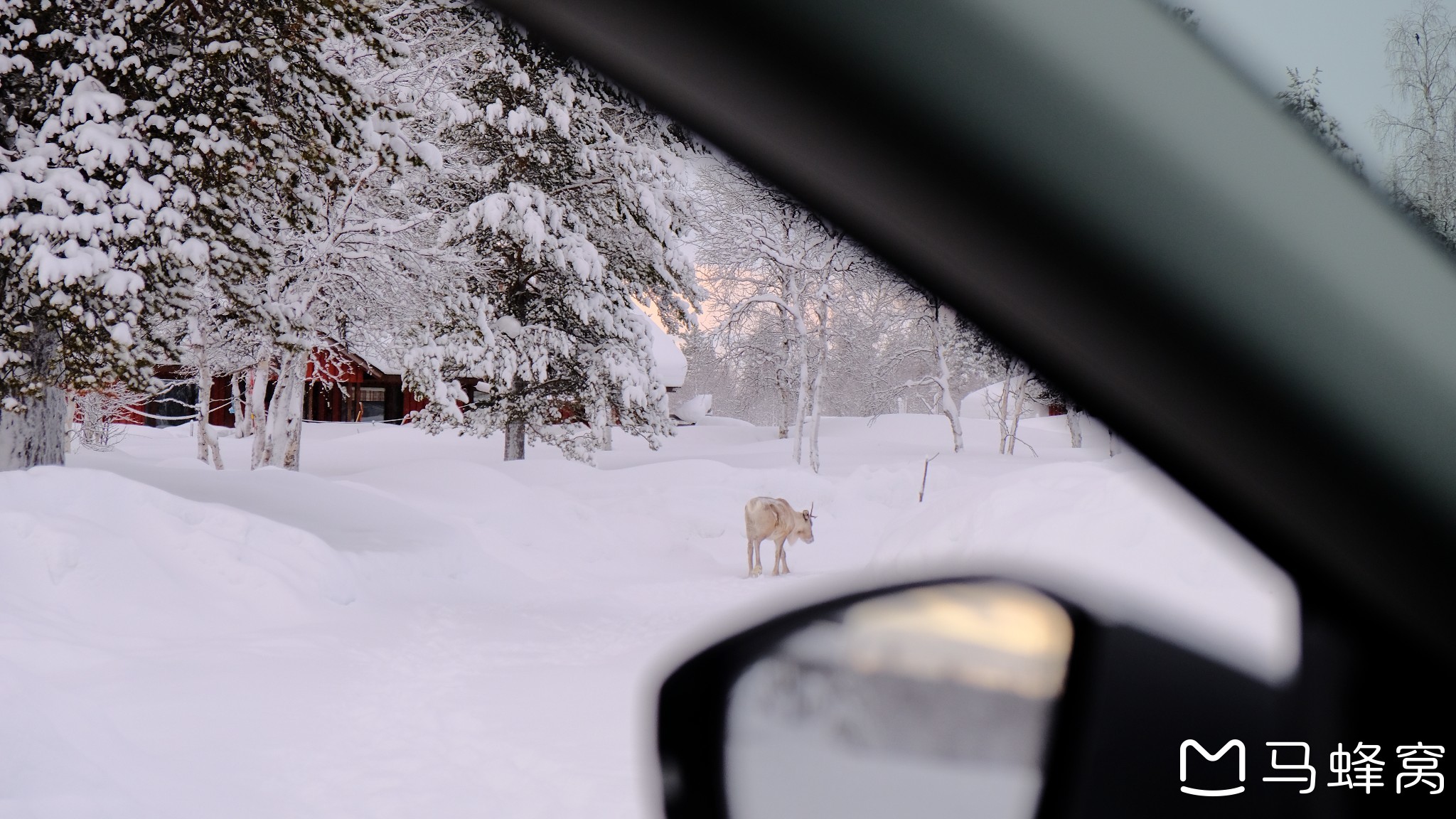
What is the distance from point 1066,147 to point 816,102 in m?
0.16

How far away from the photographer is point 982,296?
67 cm

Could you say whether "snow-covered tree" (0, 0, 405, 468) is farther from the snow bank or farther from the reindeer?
the reindeer

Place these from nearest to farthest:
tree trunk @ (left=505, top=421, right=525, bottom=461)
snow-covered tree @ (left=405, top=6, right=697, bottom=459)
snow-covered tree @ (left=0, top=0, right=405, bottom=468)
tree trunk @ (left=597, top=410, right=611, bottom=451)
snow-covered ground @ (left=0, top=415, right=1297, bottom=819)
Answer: snow-covered ground @ (left=0, top=415, right=1297, bottom=819), snow-covered tree @ (left=0, top=0, right=405, bottom=468), snow-covered tree @ (left=405, top=6, right=697, bottom=459), tree trunk @ (left=505, top=421, right=525, bottom=461), tree trunk @ (left=597, top=410, right=611, bottom=451)

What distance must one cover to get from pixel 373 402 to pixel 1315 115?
129 feet

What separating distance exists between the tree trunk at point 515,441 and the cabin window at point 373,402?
62.5 feet

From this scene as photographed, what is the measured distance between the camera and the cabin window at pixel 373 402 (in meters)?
37.2

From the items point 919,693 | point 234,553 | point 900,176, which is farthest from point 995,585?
point 234,553

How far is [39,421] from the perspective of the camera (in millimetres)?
9227

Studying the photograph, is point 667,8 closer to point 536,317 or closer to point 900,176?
point 900,176

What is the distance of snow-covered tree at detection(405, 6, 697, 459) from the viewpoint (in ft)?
48.4

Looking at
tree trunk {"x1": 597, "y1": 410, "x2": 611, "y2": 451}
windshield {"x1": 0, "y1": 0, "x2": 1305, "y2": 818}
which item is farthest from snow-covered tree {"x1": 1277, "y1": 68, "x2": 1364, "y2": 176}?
tree trunk {"x1": 597, "y1": 410, "x2": 611, "y2": 451}

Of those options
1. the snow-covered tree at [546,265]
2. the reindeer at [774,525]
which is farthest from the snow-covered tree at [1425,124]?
the snow-covered tree at [546,265]
